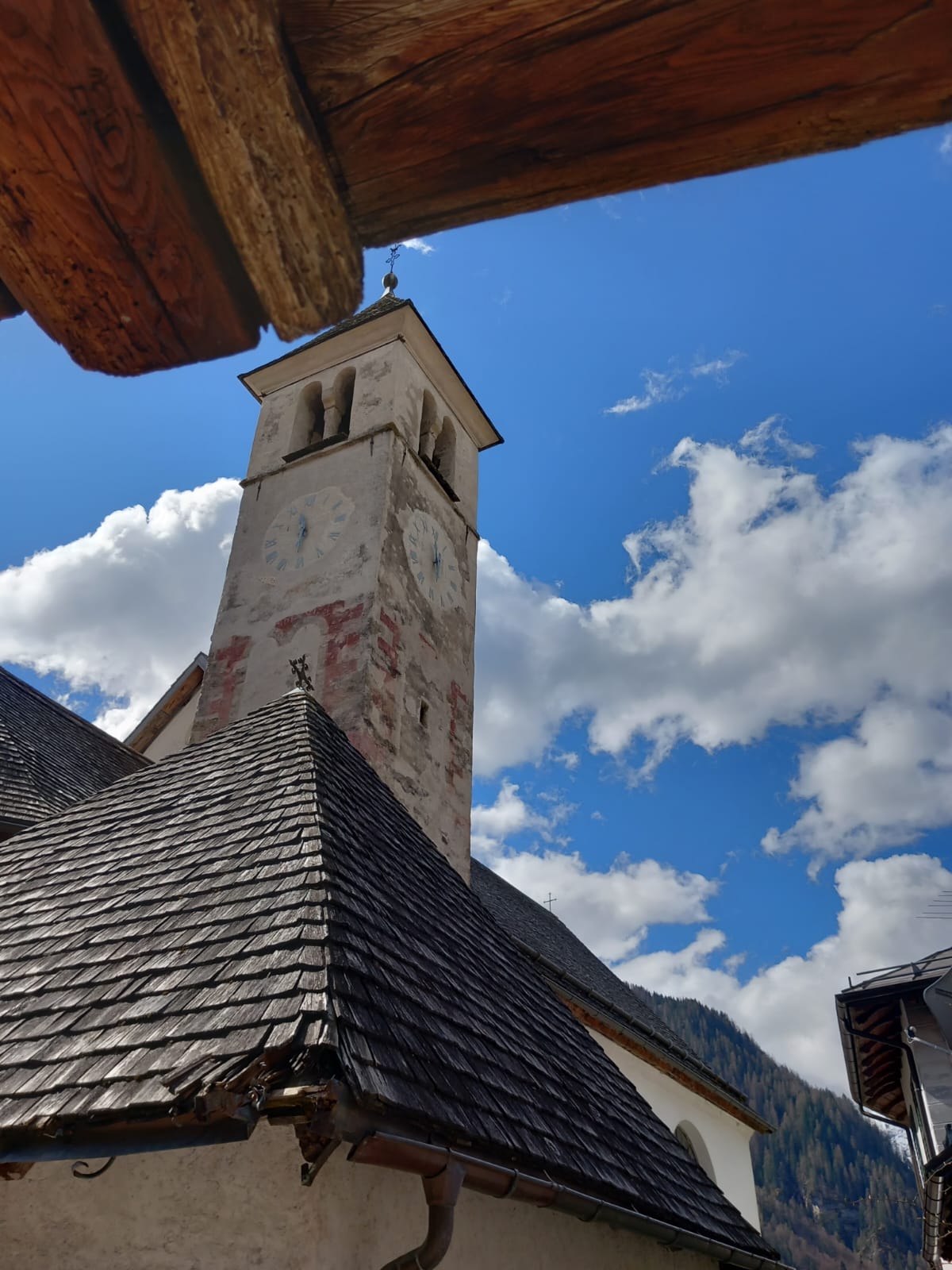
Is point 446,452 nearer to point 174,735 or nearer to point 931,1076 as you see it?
point 174,735

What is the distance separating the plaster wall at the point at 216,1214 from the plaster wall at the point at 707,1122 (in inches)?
397

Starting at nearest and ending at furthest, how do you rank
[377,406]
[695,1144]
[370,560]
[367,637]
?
[367,637], [370,560], [377,406], [695,1144]

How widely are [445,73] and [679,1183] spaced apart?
19.9 feet

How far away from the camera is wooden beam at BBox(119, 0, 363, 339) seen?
1129 mm

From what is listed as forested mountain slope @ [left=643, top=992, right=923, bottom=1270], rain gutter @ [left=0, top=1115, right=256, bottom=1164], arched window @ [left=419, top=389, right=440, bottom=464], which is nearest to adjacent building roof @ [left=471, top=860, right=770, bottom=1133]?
arched window @ [left=419, top=389, right=440, bottom=464]

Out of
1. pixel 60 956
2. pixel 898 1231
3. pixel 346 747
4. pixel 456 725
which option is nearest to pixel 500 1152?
pixel 60 956

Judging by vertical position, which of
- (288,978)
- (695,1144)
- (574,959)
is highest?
(574,959)

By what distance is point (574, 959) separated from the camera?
17406 mm

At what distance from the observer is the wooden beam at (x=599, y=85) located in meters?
1.11

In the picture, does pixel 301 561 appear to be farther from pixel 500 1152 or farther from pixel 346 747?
pixel 500 1152

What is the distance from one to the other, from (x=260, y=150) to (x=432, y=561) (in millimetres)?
12019

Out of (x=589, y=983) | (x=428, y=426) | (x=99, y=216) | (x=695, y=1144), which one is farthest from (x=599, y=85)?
(x=695, y=1144)

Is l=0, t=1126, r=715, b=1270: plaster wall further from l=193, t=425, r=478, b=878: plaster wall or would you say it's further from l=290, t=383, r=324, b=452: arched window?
l=290, t=383, r=324, b=452: arched window

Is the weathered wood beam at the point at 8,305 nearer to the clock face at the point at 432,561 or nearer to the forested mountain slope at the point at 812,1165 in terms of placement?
the clock face at the point at 432,561
